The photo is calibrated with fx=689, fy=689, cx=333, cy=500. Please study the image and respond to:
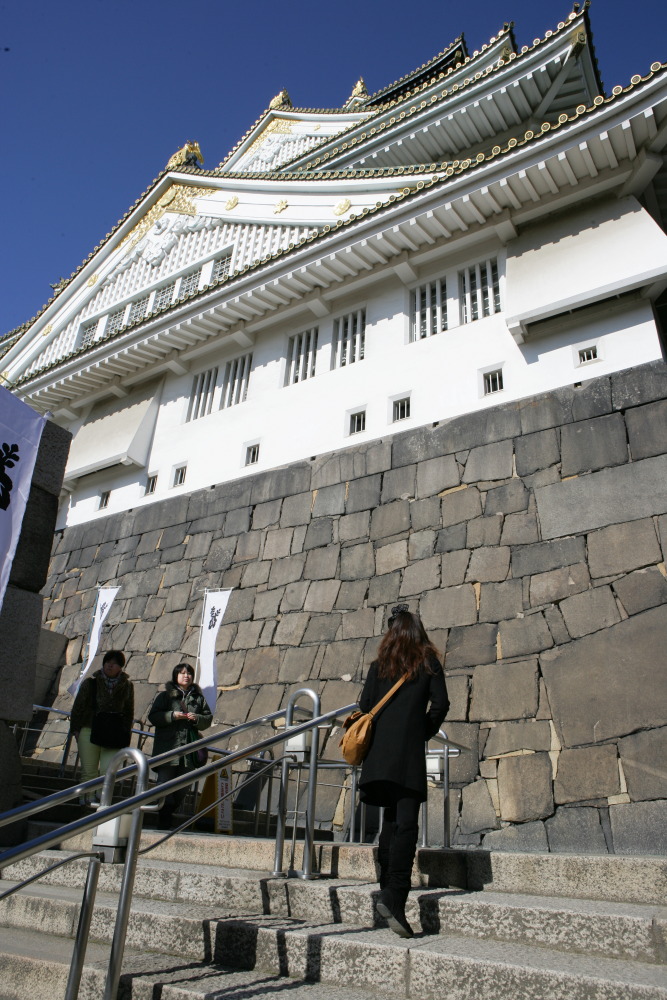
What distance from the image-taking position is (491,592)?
721 centimetres

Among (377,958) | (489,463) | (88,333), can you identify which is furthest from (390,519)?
(88,333)

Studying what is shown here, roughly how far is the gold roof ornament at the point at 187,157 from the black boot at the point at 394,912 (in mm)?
15272

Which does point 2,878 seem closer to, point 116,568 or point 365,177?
point 116,568

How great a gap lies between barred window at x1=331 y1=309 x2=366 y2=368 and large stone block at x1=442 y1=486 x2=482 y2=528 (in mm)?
3029

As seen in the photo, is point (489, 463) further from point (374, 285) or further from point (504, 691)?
point (374, 285)

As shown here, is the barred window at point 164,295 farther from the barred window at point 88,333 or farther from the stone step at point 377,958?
the stone step at point 377,958

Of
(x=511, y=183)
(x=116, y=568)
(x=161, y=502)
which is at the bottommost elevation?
(x=116, y=568)

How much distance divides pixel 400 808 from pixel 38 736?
917cm

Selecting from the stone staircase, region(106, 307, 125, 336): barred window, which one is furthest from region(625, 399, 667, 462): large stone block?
region(106, 307, 125, 336): barred window

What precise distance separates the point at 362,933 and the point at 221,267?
1244 centimetres

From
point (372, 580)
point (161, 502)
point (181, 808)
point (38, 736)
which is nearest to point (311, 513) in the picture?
point (372, 580)

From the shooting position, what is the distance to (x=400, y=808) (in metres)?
3.25

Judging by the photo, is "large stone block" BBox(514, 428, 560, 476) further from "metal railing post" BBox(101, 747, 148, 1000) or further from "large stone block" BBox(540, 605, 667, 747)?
"metal railing post" BBox(101, 747, 148, 1000)

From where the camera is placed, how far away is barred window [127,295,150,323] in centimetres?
1459
